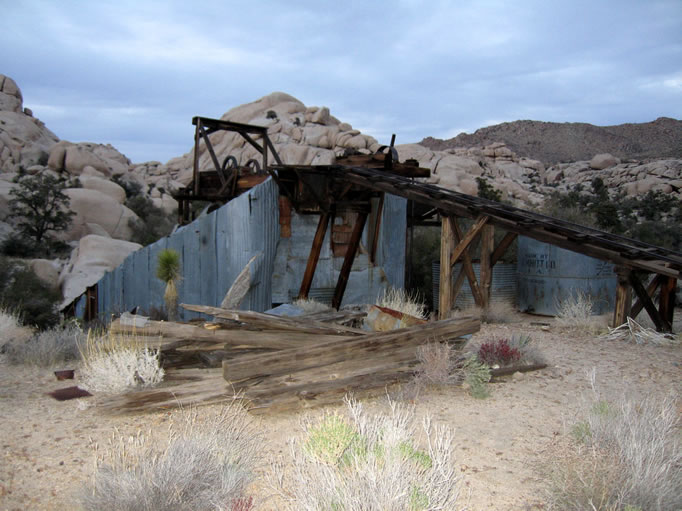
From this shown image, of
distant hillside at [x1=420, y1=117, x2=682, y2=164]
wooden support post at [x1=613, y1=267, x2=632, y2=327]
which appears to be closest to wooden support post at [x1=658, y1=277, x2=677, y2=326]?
wooden support post at [x1=613, y1=267, x2=632, y2=327]

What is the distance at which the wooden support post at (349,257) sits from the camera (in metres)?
10.5

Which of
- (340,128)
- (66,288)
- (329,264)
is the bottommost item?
(66,288)

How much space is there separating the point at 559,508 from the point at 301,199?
335 inches

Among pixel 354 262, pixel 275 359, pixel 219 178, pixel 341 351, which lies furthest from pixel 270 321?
pixel 219 178

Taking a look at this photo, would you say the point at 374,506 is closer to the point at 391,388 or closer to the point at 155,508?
the point at 155,508

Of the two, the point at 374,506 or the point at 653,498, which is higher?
the point at 374,506

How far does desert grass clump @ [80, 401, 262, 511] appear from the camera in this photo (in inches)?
115

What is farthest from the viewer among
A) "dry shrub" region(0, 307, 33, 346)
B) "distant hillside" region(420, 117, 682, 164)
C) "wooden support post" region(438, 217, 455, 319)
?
"distant hillside" region(420, 117, 682, 164)

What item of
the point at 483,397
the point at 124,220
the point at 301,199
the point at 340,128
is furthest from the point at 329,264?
the point at 340,128

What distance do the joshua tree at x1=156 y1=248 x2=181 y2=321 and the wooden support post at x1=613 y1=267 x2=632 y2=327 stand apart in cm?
780

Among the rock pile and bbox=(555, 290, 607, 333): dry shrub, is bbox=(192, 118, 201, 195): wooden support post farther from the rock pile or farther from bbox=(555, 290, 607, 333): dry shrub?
the rock pile

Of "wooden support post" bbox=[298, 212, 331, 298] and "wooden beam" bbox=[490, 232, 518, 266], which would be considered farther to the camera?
"wooden support post" bbox=[298, 212, 331, 298]

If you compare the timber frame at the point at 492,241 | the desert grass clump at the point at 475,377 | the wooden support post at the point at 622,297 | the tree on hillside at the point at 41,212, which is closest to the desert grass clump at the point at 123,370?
the desert grass clump at the point at 475,377

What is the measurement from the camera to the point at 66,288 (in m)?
19.7
